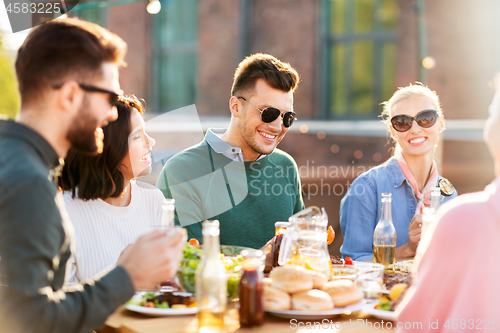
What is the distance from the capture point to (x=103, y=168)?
96.3 inches

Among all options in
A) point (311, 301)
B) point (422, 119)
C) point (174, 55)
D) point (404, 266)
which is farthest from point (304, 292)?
point (174, 55)

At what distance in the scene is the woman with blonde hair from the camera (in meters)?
3.06

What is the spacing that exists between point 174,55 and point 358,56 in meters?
4.73

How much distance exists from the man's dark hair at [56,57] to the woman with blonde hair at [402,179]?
1923mm

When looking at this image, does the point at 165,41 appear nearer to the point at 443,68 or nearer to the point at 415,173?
the point at 443,68

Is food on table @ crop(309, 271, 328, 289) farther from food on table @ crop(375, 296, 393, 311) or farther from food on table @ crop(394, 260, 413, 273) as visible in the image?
food on table @ crop(394, 260, 413, 273)

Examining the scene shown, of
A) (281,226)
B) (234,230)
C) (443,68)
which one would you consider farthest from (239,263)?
(443,68)

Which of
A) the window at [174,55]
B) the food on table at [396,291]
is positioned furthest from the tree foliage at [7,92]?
the food on table at [396,291]

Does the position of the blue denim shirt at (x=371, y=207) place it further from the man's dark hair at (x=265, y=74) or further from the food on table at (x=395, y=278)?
the man's dark hair at (x=265, y=74)

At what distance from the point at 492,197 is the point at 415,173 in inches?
80.8

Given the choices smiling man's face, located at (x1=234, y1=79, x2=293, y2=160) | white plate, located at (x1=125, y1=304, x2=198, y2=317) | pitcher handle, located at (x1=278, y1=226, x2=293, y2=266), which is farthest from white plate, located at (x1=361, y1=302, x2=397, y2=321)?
smiling man's face, located at (x1=234, y1=79, x2=293, y2=160)

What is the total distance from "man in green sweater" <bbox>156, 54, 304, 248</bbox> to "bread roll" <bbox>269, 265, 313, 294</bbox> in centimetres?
119

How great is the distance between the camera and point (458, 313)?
4.21 ft

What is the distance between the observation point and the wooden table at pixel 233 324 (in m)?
1.66
